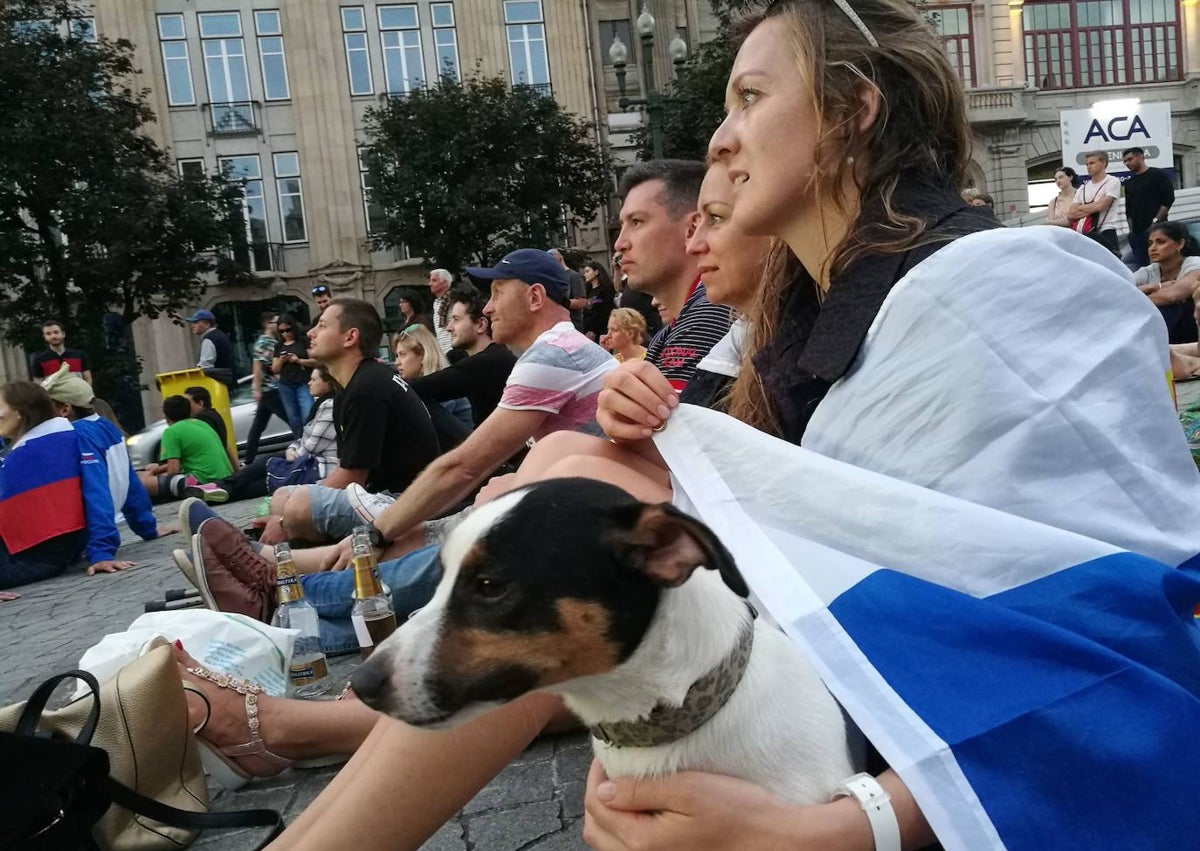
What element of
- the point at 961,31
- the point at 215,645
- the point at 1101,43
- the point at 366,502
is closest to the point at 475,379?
the point at 366,502

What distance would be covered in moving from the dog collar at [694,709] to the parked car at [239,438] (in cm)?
1081

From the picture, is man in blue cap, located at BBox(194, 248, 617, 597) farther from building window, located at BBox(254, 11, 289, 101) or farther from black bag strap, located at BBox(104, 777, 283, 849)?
→ building window, located at BBox(254, 11, 289, 101)

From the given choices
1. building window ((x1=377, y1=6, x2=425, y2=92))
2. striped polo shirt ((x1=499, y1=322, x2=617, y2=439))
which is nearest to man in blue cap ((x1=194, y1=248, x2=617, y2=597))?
striped polo shirt ((x1=499, y1=322, x2=617, y2=439))

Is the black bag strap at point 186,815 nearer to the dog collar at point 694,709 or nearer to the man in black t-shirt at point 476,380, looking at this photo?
the dog collar at point 694,709

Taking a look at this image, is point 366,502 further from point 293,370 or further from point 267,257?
point 267,257

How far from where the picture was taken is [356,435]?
471 centimetres

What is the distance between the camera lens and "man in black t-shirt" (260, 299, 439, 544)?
4.53 metres

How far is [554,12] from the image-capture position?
29.0 meters

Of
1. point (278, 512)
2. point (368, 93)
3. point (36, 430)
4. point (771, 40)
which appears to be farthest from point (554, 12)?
point (771, 40)

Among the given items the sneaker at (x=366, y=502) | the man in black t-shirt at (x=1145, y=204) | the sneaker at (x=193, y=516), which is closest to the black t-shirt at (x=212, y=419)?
the sneaker at (x=366, y=502)

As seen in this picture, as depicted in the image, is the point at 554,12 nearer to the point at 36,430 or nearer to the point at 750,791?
the point at 36,430

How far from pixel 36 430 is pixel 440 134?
19.0 meters

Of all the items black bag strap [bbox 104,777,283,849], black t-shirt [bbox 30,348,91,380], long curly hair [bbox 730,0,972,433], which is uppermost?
long curly hair [bbox 730,0,972,433]

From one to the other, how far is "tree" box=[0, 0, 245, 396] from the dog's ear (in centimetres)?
1930
